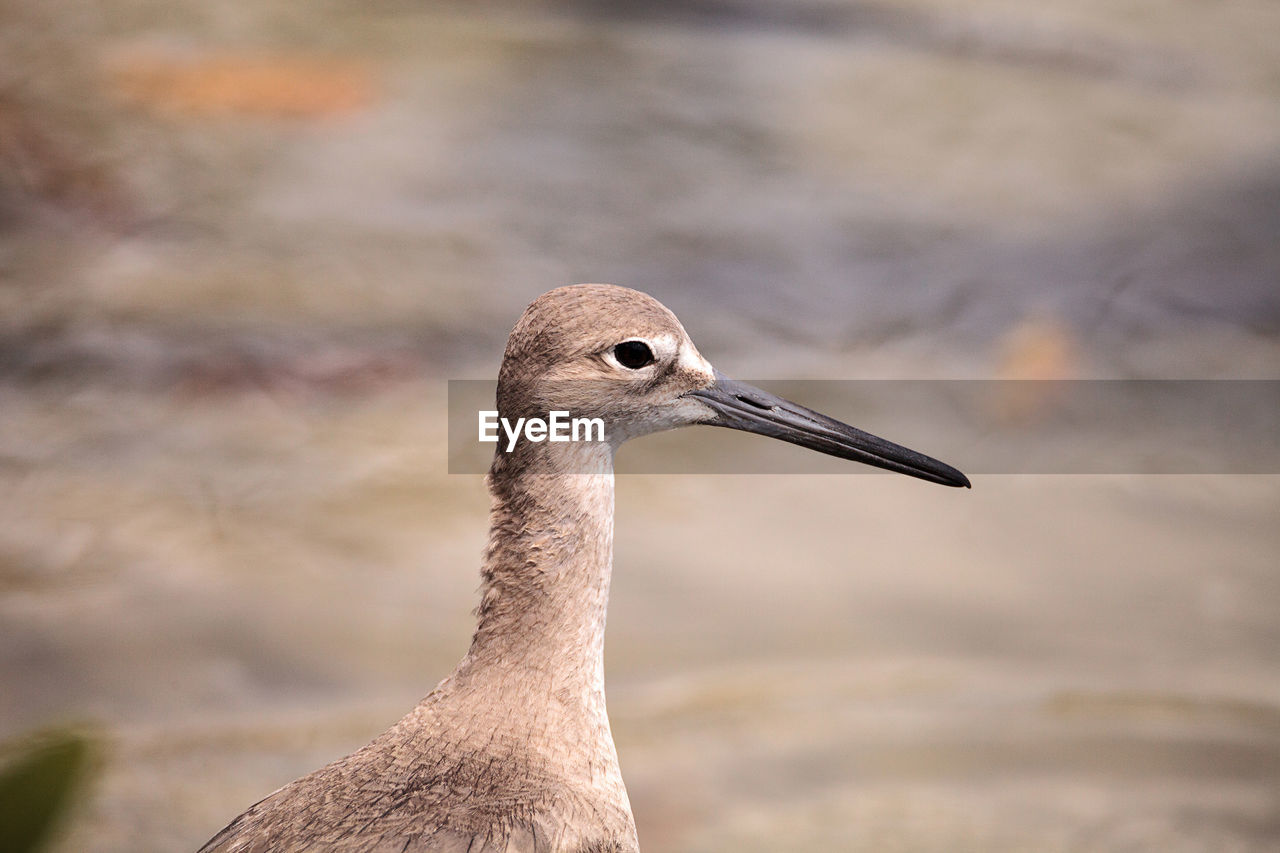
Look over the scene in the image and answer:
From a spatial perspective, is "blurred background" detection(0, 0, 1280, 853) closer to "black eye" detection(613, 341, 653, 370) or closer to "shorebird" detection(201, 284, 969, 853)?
"shorebird" detection(201, 284, 969, 853)

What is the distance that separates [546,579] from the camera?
1899 mm

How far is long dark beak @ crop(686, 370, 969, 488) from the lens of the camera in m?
2.04

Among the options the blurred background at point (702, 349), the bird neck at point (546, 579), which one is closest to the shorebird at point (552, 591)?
the bird neck at point (546, 579)

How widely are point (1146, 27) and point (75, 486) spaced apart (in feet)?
13.6

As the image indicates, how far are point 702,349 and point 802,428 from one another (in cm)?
173

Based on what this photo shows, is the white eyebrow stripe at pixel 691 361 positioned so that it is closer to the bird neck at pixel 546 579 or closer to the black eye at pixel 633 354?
the black eye at pixel 633 354

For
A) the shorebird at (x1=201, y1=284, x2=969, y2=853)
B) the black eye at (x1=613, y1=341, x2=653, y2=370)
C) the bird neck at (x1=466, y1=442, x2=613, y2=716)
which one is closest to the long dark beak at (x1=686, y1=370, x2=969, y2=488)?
the shorebird at (x1=201, y1=284, x2=969, y2=853)

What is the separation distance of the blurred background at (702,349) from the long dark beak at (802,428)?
3.00 feet

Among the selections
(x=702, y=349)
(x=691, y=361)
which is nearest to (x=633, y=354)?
(x=691, y=361)

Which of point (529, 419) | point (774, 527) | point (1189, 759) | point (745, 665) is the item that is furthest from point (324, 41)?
point (1189, 759)

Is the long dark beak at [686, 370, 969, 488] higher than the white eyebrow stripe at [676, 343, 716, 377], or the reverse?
the white eyebrow stripe at [676, 343, 716, 377]

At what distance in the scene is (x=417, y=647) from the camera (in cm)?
299

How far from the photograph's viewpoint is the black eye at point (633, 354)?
1.91 metres

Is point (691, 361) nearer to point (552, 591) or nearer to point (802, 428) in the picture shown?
point (802, 428)
